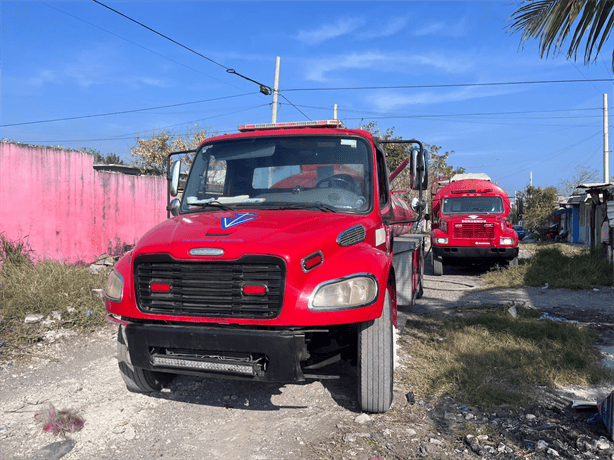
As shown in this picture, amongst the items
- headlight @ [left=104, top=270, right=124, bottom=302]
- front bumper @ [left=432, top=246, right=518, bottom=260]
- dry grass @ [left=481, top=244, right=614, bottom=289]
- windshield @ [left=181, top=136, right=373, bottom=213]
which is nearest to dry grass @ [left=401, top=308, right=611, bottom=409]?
windshield @ [left=181, top=136, right=373, bottom=213]

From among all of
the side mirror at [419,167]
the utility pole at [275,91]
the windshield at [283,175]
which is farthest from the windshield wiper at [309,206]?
the utility pole at [275,91]

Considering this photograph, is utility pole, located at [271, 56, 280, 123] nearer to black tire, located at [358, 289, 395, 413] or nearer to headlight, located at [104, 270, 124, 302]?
headlight, located at [104, 270, 124, 302]

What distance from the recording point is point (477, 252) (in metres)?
12.4

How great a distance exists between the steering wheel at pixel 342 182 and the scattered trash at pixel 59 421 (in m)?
2.72

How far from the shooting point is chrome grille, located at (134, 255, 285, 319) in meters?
3.13

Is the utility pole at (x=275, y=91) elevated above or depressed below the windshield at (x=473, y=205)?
above

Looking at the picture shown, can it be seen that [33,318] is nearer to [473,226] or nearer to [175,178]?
[175,178]

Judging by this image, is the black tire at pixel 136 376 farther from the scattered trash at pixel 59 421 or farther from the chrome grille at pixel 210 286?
the chrome grille at pixel 210 286

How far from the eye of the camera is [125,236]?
1172cm

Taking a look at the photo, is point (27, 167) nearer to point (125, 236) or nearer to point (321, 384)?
point (125, 236)

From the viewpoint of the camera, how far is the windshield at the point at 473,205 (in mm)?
12819

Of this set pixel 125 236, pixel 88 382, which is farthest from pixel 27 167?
pixel 88 382

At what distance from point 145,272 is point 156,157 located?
2287 cm

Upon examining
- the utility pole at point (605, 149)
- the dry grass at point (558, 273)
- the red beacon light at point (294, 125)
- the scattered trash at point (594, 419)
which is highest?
the utility pole at point (605, 149)
